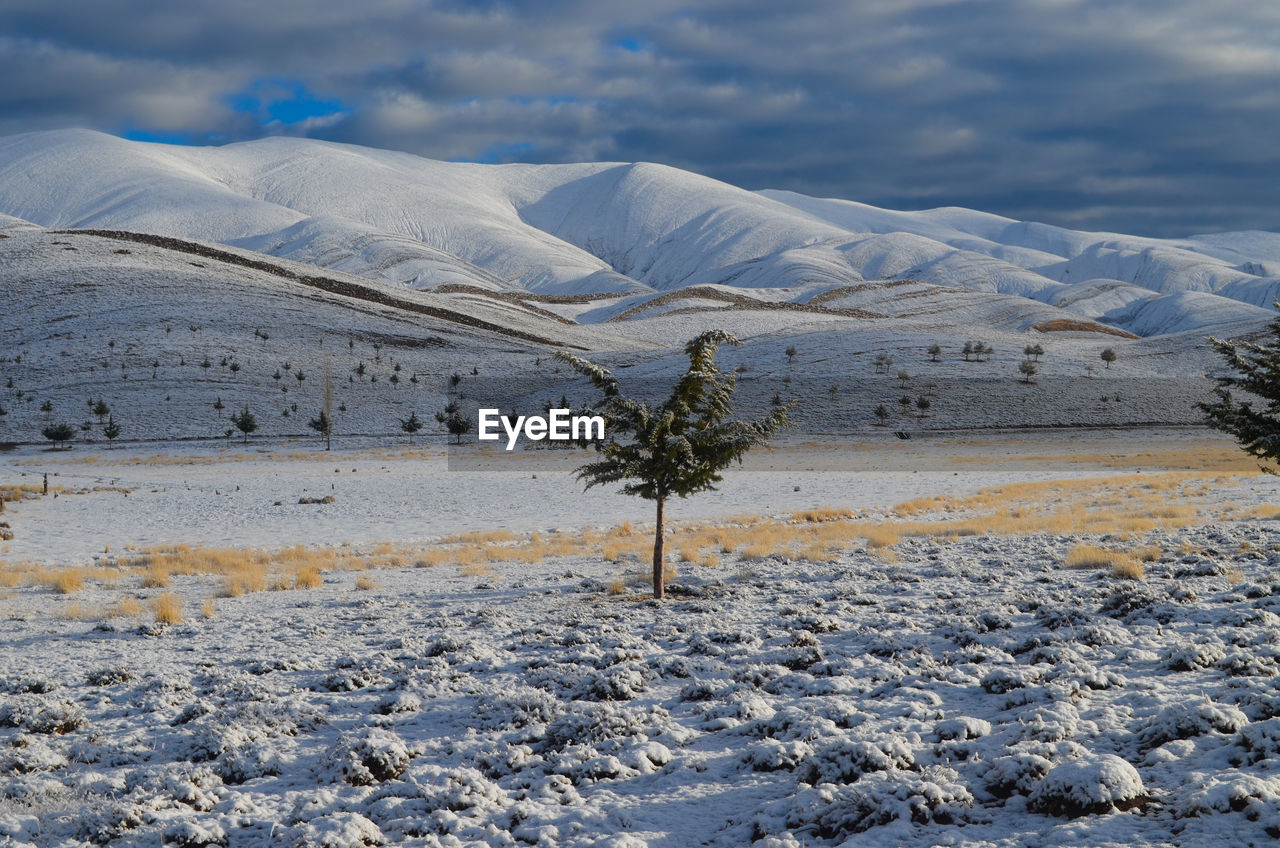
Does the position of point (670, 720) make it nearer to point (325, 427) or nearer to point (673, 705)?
point (673, 705)

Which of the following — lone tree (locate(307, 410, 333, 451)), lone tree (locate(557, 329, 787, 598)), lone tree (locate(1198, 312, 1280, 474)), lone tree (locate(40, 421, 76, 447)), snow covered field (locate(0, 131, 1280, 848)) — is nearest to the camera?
snow covered field (locate(0, 131, 1280, 848))

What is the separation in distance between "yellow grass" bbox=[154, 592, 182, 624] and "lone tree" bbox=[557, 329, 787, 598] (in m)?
6.96

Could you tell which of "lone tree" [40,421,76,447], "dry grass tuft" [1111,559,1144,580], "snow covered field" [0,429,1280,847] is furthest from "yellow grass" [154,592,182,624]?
"lone tree" [40,421,76,447]

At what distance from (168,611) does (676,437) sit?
28.7 ft

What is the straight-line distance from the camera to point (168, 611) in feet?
46.4

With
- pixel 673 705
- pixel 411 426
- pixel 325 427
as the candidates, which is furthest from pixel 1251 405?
pixel 325 427

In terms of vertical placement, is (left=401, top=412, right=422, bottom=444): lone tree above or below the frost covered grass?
above

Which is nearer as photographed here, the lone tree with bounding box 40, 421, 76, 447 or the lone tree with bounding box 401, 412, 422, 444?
the lone tree with bounding box 40, 421, 76, 447

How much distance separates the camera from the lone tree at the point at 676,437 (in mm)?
15766

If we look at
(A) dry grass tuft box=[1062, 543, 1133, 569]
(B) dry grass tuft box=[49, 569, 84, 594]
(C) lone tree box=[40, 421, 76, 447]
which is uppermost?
(C) lone tree box=[40, 421, 76, 447]

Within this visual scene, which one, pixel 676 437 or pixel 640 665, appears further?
pixel 676 437

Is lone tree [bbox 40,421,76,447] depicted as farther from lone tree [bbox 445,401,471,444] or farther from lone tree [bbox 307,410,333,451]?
lone tree [bbox 445,401,471,444]

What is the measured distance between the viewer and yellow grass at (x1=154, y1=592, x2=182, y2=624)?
1405cm

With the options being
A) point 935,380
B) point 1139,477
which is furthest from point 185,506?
point 935,380
